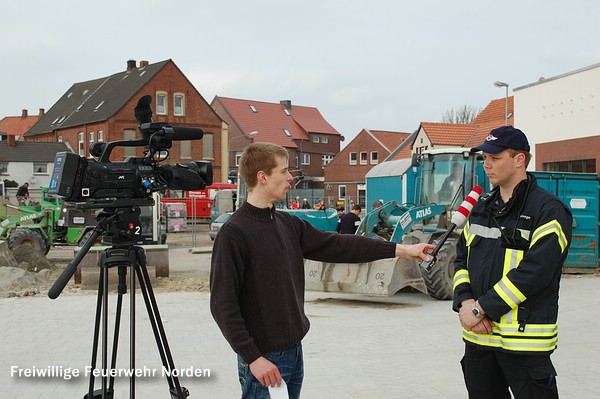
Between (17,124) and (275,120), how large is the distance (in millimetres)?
35479

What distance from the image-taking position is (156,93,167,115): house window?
54.4 metres

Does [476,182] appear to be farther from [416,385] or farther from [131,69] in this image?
[131,69]

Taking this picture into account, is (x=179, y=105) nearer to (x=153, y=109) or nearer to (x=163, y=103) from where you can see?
(x=163, y=103)

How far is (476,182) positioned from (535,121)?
40.6 ft

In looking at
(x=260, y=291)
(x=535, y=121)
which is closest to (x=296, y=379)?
(x=260, y=291)

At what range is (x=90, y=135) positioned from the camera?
5447 centimetres

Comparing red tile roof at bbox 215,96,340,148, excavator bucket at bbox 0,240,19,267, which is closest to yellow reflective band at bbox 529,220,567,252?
excavator bucket at bbox 0,240,19,267

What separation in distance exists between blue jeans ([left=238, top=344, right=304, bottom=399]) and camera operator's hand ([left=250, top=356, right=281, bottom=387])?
0.38ft

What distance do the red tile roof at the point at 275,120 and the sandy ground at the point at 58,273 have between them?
4758 cm

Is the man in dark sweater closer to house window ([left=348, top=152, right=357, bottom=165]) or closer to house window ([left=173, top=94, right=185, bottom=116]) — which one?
house window ([left=173, top=94, right=185, bottom=116])

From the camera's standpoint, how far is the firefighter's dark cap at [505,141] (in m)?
3.86

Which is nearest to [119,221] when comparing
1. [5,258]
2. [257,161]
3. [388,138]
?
[257,161]

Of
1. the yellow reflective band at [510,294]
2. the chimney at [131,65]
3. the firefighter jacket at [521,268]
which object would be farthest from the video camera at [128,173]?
the chimney at [131,65]

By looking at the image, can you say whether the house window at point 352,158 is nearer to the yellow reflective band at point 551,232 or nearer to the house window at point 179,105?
the house window at point 179,105
